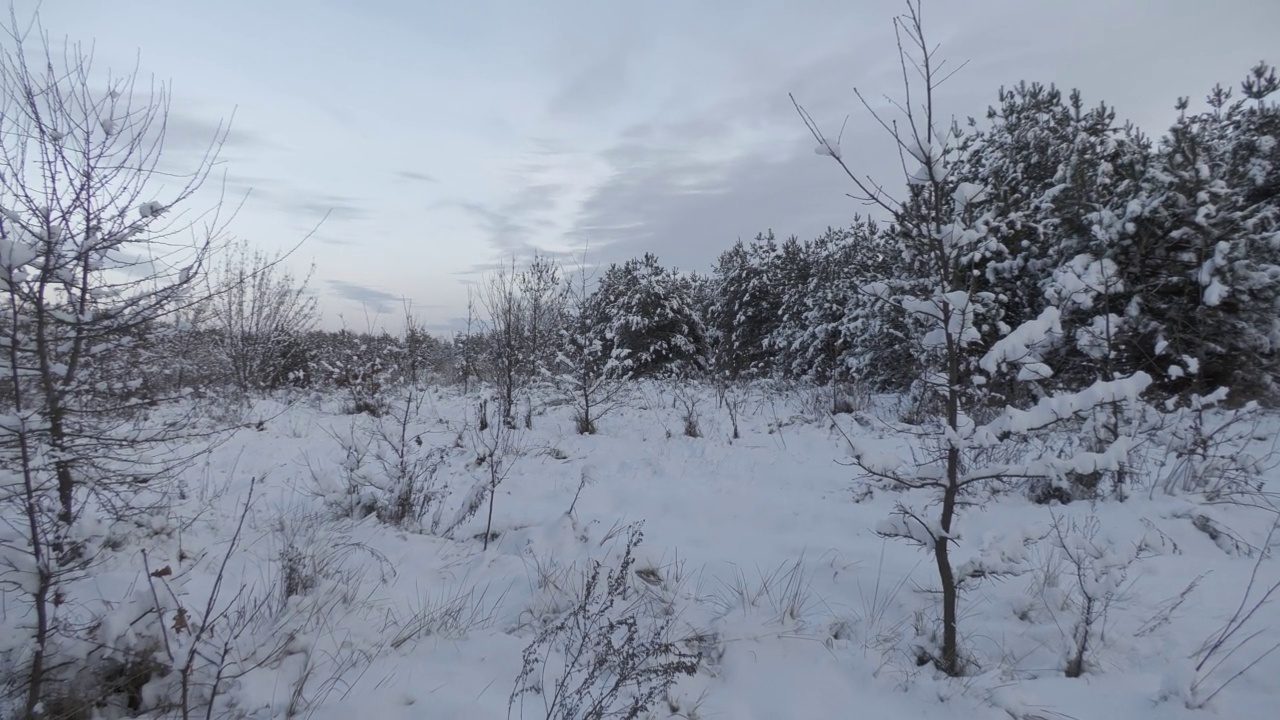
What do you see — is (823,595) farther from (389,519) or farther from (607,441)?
(607,441)

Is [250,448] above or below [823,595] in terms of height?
above

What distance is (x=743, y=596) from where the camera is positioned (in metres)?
2.83

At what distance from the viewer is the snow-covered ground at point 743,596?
208cm

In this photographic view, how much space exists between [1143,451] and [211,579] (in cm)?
675

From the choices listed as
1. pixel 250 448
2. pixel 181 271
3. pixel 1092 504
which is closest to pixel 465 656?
pixel 181 271

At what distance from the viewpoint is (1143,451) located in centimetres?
474

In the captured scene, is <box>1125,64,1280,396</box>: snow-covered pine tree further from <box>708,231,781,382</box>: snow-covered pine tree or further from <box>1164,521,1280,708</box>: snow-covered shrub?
<box>708,231,781,382</box>: snow-covered pine tree

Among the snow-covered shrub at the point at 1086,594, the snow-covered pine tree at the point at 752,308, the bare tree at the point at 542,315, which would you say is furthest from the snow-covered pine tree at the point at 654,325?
the snow-covered shrub at the point at 1086,594

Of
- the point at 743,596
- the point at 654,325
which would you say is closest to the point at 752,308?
the point at 654,325

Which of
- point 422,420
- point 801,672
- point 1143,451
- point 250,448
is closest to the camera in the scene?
point 801,672

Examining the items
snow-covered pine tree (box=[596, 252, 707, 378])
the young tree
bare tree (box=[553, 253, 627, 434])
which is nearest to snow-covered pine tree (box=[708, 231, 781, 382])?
snow-covered pine tree (box=[596, 252, 707, 378])

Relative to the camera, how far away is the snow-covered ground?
2.08 metres

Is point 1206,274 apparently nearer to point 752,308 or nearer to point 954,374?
point 954,374

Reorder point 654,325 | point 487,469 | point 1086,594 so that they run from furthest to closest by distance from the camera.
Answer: point 654,325
point 487,469
point 1086,594
